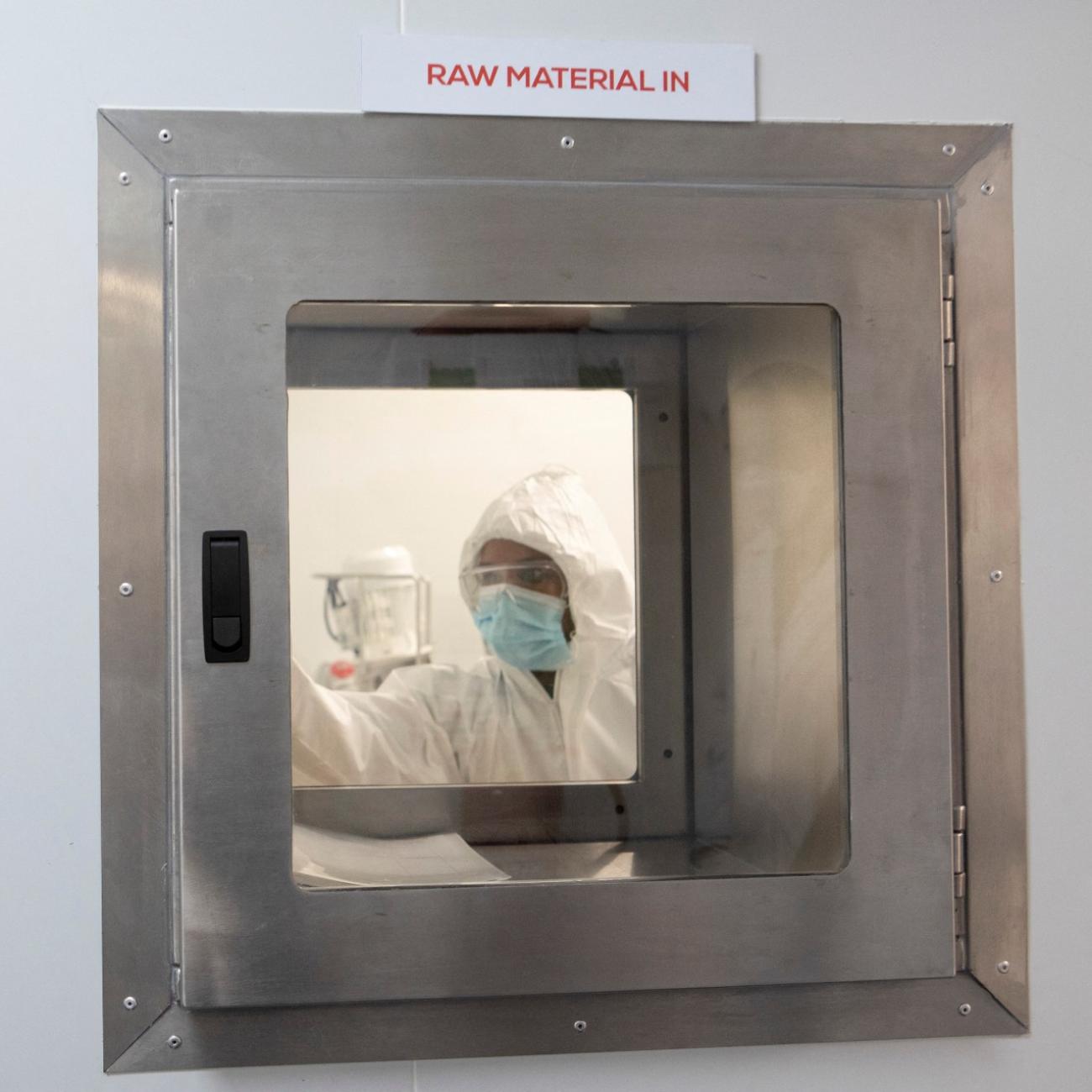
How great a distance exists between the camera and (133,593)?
114cm

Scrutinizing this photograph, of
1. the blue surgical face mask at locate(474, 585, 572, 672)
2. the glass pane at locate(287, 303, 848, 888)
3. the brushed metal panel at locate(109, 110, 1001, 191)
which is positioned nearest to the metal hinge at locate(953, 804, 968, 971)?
the glass pane at locate(287, 303, 848, 888)

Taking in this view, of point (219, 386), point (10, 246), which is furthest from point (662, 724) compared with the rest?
point (10, 246)

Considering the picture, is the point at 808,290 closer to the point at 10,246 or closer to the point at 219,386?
the point at 219,386

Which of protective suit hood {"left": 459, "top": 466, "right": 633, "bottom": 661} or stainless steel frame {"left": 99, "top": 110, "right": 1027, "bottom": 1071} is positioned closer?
stainless steel frame {"left": 99, "top": 110, "right": 1027, "bottom": 1071}

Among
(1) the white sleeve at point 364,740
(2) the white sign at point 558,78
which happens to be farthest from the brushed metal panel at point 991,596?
(1) the white sleeve at point 364,740

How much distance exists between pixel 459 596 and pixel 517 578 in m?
0.07

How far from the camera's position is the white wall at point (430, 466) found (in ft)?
3.83

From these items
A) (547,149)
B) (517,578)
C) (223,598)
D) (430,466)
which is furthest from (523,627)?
(547,149)

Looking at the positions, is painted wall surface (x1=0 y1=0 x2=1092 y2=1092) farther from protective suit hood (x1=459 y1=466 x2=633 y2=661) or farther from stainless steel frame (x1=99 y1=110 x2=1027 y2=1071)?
protective suit hood (x1=459 y1=466 x2=633 y2=661)

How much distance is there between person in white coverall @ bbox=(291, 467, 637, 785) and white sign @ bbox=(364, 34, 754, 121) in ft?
1.28

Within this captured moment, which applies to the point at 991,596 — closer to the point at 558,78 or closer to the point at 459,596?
the point at 459,596

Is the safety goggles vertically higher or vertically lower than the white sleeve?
higher

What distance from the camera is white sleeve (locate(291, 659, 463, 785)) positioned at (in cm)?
116

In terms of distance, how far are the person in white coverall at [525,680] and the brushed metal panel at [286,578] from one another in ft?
0.44
